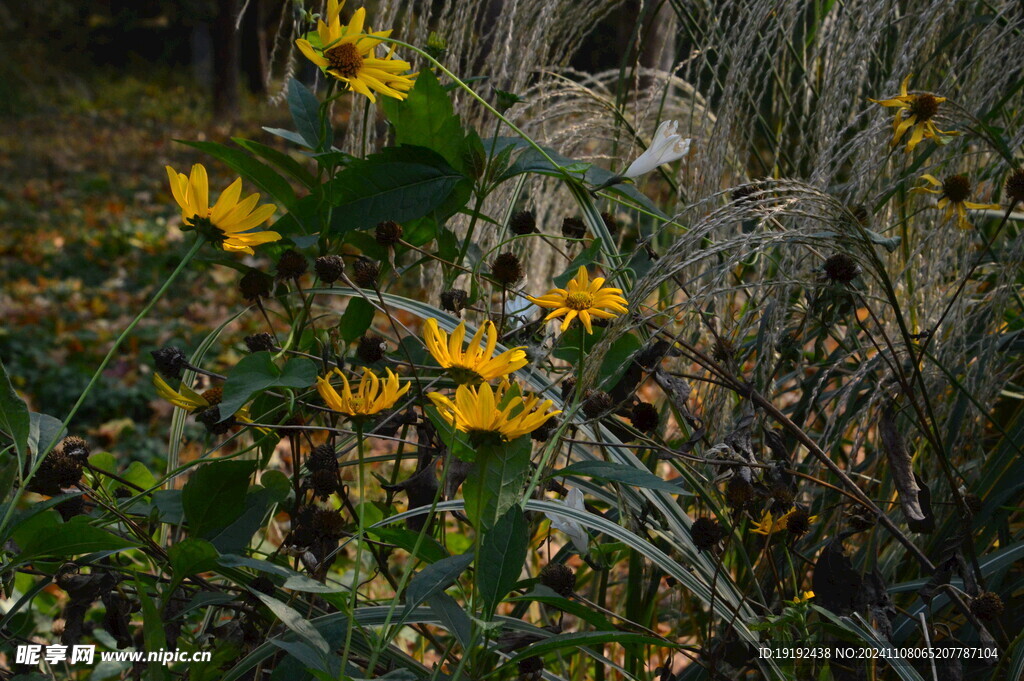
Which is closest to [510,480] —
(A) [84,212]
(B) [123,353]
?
(B) [123,353]

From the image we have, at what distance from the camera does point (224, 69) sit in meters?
8.52

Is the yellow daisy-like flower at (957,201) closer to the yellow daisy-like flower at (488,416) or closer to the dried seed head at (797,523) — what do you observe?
the dried seed head at (797,523)

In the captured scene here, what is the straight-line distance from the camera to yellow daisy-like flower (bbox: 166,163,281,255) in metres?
0.72

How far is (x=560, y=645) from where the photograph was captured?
62cm

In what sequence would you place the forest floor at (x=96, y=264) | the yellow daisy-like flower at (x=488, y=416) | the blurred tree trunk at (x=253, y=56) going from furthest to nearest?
the blurred tree trunk at (x=253, y=56) → the forest floor at (x=96, y=264) → the yellow daisy-like flower at (x=488, y=416)

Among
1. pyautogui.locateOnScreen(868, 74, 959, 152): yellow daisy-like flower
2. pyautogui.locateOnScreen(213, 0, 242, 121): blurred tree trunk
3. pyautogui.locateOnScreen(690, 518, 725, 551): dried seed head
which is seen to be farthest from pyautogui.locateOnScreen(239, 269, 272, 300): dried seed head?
pyautogui.locateOnScreen(213, 0, 242, 121): blurred tree trunk

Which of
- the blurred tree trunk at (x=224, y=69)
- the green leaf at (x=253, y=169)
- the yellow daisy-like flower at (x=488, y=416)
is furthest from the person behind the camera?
the blurred tree trunk at (x=224, y=69)

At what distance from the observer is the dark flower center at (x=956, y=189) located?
924 millimetres

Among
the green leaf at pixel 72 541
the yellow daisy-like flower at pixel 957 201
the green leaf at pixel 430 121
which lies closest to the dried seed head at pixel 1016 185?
the yellow daisy-like flower at pixel 957 201

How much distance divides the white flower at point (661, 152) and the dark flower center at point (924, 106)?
260mm

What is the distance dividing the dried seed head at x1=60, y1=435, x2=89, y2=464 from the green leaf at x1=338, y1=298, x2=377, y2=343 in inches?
10.0

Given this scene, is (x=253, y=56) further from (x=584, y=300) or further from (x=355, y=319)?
(x=584, y=300)

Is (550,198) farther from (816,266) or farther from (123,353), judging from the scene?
(123,353)

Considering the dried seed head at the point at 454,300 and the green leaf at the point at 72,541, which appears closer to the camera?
the green leaf at the point at 72,541
